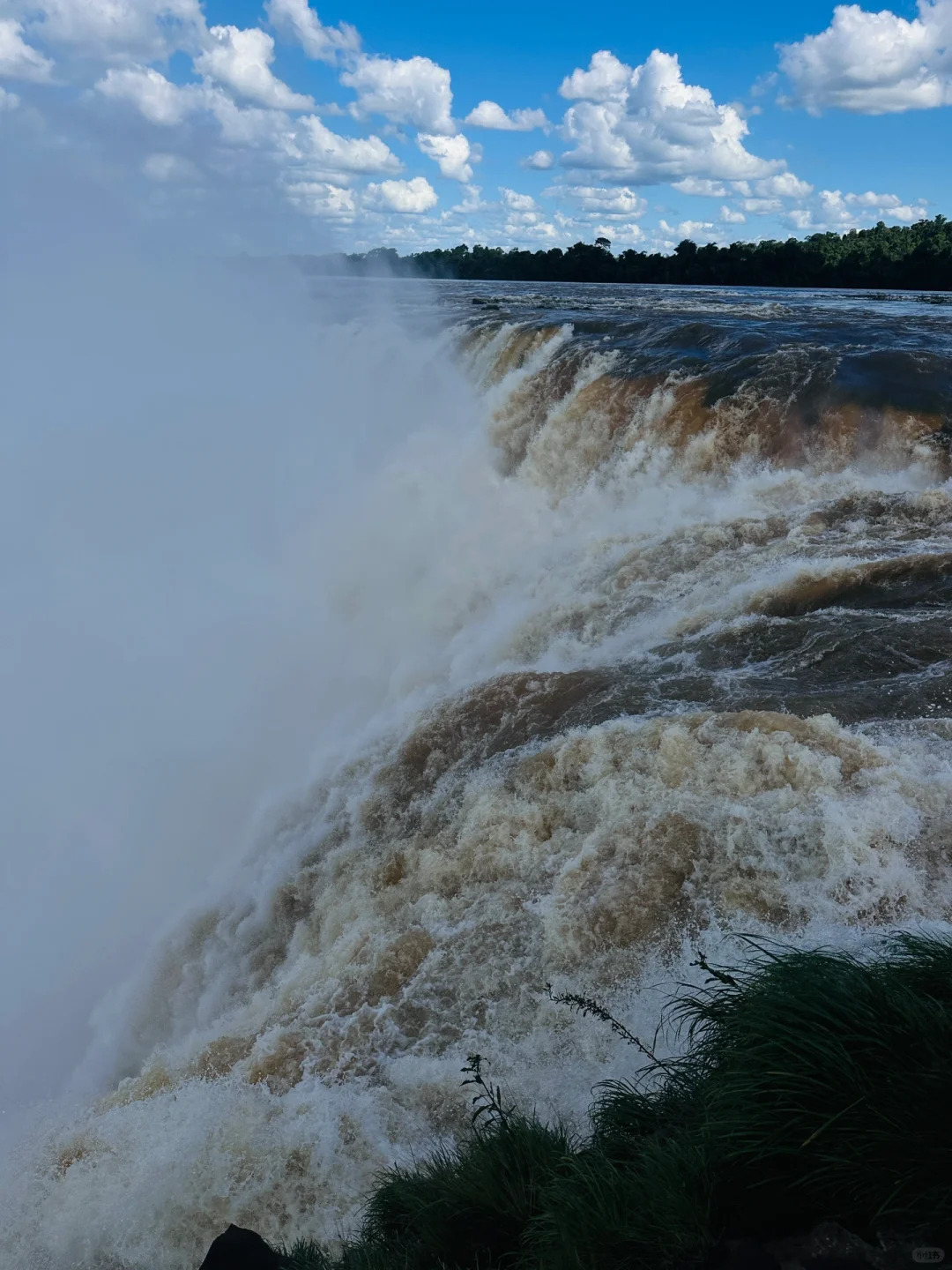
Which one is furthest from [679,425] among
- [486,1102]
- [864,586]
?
[486,1102]

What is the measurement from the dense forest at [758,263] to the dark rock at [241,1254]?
3748 centimetres

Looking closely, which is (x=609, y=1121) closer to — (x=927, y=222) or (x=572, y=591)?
(x=572, y=591)

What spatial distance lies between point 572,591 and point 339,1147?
23.5 feet

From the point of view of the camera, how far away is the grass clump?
2.40 m

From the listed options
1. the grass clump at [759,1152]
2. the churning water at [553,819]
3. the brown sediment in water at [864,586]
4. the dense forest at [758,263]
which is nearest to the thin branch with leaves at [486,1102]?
the grass clump at [759,1152]

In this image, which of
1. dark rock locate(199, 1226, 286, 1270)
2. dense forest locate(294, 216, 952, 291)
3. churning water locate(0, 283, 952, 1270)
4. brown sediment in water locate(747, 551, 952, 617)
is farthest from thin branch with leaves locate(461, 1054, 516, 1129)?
dense forest locate(294, 216, 952, 291)

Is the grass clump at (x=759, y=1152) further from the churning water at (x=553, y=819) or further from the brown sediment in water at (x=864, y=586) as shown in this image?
the brown sediment in water at (x=864, y=586)

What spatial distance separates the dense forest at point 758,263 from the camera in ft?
145

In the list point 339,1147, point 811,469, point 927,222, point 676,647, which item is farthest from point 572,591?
point 927,222

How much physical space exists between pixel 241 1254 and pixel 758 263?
2227 inches

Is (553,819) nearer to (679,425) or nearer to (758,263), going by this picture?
(679,425)

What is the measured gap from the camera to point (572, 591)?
10.6 meters

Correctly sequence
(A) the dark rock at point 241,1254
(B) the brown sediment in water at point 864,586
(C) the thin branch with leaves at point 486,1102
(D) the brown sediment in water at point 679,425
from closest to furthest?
(C) the thin branch with leaves at point 486,1102 → (A) the dark rock at point 241,1254 → (B) the brown sediment in water at point 864,586 → (D) the brown sediment in water at point 679,425

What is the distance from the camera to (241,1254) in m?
3.70
